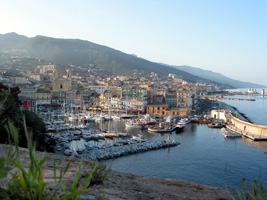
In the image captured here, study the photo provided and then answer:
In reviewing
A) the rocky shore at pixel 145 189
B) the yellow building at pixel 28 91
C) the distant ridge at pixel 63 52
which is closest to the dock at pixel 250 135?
the rocky shore at pixel 145 189

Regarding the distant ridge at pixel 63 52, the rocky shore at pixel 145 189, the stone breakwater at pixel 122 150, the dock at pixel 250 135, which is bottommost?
the stone breakwater at pixel 122 150

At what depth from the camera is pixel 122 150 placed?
15.7 meters

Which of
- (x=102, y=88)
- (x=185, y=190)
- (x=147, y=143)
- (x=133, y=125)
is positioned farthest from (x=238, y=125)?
(x=102, y=88)

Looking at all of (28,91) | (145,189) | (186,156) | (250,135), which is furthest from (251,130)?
(28,91)

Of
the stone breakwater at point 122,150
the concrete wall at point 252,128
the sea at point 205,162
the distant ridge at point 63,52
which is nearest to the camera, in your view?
the sea at point 205,162

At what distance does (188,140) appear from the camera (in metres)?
20.1

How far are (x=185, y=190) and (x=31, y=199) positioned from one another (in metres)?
2.05

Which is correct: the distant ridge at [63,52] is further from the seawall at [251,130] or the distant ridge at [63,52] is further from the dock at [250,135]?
the dock at [250,135]

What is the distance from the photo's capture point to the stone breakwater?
14.1 meters

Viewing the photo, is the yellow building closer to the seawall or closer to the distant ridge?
the seawall

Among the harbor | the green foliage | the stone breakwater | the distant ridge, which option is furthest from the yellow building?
the distant ridge

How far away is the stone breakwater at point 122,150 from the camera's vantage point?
46.3 feet

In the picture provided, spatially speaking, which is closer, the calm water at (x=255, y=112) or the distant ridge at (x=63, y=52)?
the calm water at (x=255, y=112)

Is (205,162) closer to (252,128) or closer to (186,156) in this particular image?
(186,156)
